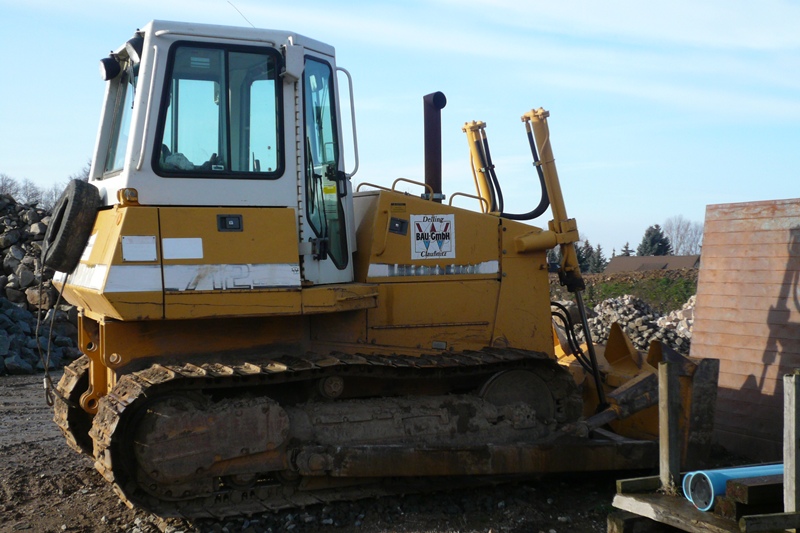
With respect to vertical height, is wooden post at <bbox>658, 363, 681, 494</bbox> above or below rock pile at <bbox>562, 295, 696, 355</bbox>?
above

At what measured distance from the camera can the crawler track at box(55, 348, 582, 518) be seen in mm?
5391

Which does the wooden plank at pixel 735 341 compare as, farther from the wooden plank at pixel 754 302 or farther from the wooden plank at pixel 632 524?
the wooden plank at pixel 632 524

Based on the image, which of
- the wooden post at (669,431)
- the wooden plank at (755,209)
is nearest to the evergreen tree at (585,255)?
the wooden plank at (755,209)

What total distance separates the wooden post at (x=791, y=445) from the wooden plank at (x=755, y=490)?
0.16 m

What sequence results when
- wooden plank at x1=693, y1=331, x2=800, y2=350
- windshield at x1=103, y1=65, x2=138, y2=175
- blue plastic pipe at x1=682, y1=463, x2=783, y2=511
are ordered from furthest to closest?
wooden plank at x1=693, y1=331, x2=800, y2=350 < windshield at x1=103, y1=65, x2=138, y2=175 < blue plastic pipe at x1=682, y1=463, x2=783, y2=511

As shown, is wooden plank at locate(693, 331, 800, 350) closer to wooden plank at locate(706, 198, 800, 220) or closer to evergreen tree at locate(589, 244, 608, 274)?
wooden plank at locate(706, 198, 800, 220)

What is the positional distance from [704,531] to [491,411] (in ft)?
8.49

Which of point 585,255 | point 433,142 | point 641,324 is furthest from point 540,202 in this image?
point 585,255

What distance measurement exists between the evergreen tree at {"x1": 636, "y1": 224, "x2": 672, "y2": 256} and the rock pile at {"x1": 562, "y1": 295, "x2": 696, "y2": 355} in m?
32.0

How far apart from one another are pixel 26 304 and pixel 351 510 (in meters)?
11.9

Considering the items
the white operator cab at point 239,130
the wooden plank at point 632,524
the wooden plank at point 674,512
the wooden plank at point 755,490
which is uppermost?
the white operator cab at point 239,130

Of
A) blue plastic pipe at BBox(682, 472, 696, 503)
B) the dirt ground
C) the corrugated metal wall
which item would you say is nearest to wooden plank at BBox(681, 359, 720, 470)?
the dirt ground

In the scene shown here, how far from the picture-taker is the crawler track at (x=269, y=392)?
5.39 meters

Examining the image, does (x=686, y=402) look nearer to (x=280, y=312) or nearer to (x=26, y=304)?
(x=280, y=312)
